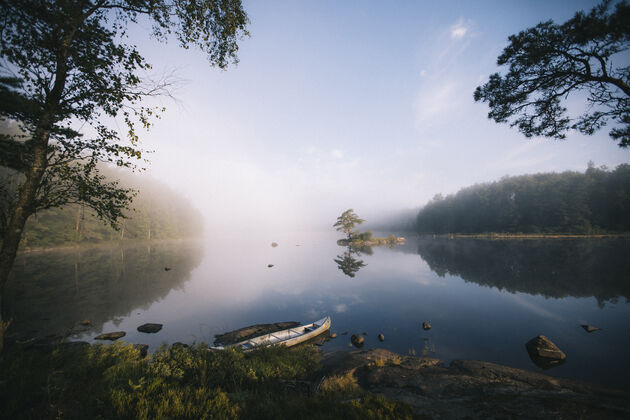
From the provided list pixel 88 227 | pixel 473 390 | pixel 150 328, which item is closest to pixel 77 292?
pixel 150 328

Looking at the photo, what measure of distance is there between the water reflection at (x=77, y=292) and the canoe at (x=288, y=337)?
13.4 meters

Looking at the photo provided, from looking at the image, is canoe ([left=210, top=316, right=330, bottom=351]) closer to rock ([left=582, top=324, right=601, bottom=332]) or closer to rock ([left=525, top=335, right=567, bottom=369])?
rock ([left=525, top=335, right=567, bottom=369])

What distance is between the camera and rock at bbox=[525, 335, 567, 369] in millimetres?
10505

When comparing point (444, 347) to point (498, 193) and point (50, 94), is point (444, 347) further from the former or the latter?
point (498, 193)

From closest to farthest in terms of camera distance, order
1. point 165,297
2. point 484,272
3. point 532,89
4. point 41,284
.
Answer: point 532,89 → point 165,297 → point 41,284 → point 484,272

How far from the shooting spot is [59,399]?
5.20m

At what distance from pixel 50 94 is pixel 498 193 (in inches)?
6213

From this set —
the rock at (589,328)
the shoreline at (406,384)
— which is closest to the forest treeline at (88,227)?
the shoreline at (406,384)

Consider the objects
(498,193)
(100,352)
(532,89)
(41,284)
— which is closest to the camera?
(100,352)

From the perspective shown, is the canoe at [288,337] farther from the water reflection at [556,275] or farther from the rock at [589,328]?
the water reflection at [556,275]

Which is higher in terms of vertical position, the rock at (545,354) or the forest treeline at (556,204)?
the forest treeline at (556,204)

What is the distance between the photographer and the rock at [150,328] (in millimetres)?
14911

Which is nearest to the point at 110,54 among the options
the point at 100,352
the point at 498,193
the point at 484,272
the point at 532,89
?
the point at 100,352

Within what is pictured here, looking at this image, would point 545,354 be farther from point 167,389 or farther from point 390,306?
point 167,389
